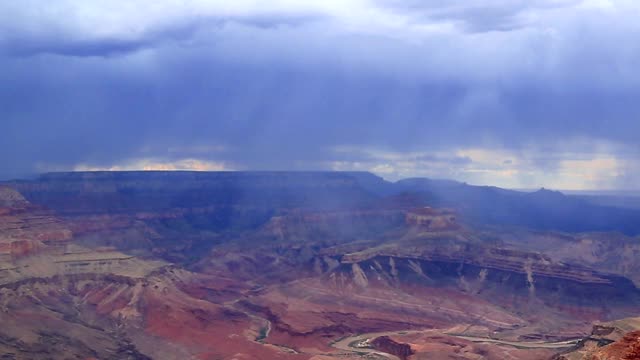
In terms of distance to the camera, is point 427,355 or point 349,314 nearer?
point 427,355

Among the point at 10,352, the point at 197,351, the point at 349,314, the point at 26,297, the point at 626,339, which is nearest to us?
the point at 626,339

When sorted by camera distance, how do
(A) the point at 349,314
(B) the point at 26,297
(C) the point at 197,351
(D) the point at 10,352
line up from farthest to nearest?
(A) the point at 349,314 → (B) the point at 26,297 → (C) the point at 197,351 → (D) the point at 10,352

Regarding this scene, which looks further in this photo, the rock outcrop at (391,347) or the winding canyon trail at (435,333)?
the winding canyon trail at (435,333)

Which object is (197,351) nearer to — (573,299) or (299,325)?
(299,325)

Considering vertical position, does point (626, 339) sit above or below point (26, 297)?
above

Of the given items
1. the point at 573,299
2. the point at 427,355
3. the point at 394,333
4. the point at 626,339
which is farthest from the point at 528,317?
the point at 626,339

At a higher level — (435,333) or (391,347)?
(435,333)

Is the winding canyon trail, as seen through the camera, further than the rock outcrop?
Yes

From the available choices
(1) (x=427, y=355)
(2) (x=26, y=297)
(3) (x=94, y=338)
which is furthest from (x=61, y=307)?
(1) (x=427, y=355)

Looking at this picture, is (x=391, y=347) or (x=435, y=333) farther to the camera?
(x=435, y=333)
